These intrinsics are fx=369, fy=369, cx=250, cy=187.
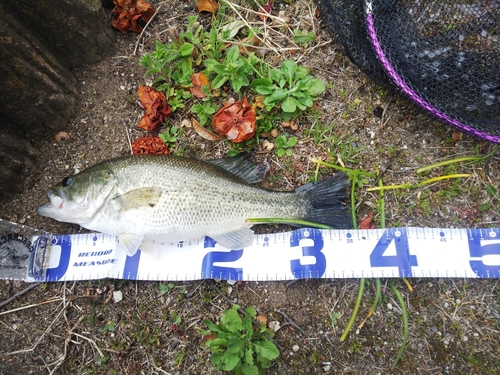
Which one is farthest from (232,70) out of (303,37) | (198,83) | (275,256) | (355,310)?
(355,310)

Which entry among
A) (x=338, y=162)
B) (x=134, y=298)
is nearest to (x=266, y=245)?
(x=338, y=162)

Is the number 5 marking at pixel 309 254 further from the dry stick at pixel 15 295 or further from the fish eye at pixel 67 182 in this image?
the dry stick at pixel 15 295

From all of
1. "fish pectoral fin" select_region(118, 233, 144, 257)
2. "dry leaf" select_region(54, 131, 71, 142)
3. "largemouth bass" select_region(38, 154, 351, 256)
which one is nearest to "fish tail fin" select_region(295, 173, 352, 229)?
"largemouth bass" select_region(38, 154, 351, 256)

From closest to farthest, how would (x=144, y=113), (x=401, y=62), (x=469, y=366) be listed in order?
(x=469, y=366), (x=401, y=62), (x=144, y=113)

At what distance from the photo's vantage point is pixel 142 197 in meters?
3.07

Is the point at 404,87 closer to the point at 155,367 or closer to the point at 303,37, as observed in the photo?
the point at 303,37

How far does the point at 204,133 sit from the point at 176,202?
2.64ft

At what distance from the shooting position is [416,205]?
3.29 metres

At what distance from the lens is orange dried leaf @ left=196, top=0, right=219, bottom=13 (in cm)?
371

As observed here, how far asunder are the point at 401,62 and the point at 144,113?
2.42 m

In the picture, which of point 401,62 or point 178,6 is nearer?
point 401,62

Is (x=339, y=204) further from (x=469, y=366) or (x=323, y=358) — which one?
(x=469, y=366)

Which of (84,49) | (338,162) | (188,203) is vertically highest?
(84,49)

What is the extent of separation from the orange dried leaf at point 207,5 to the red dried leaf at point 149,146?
1.43m
